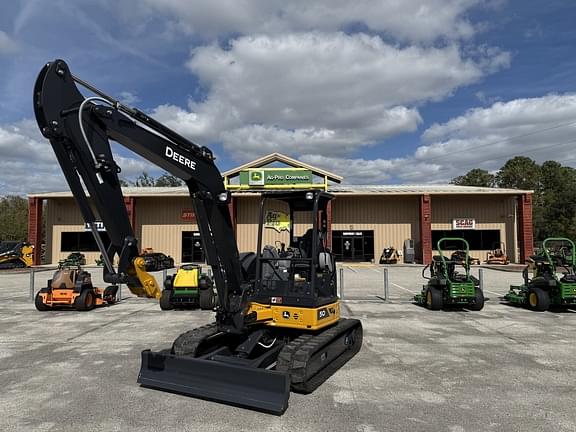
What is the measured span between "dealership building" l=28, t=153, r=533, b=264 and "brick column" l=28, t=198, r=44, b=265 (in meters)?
0.08

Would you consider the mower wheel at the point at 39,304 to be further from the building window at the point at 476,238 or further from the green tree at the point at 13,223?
the green tree at the point at 13,223

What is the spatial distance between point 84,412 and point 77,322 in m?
6.30

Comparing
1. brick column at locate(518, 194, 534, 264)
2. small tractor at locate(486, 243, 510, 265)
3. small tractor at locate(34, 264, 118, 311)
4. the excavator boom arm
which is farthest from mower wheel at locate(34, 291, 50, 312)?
brick column at locate(518, 194, 534, 264)

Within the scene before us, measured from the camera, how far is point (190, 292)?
1227cm

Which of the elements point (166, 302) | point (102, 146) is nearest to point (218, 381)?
point (102, 146)

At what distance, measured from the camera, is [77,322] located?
35.0 feet

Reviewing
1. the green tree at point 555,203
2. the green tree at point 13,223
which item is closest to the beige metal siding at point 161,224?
A: the green tree at point 13,223

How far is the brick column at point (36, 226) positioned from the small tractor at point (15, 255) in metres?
1.96

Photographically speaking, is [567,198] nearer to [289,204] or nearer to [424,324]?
[424,324]

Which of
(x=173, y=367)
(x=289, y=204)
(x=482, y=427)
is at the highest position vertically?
(x=289, y=204)

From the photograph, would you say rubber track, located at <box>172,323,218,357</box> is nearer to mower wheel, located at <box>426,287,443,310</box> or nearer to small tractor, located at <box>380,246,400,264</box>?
mower wheel, located at <box>426,287,443,310</box>

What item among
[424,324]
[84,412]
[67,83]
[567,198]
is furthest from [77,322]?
[567,198]

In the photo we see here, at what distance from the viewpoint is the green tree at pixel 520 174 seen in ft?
226

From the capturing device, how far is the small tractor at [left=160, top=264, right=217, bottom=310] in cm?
1225
